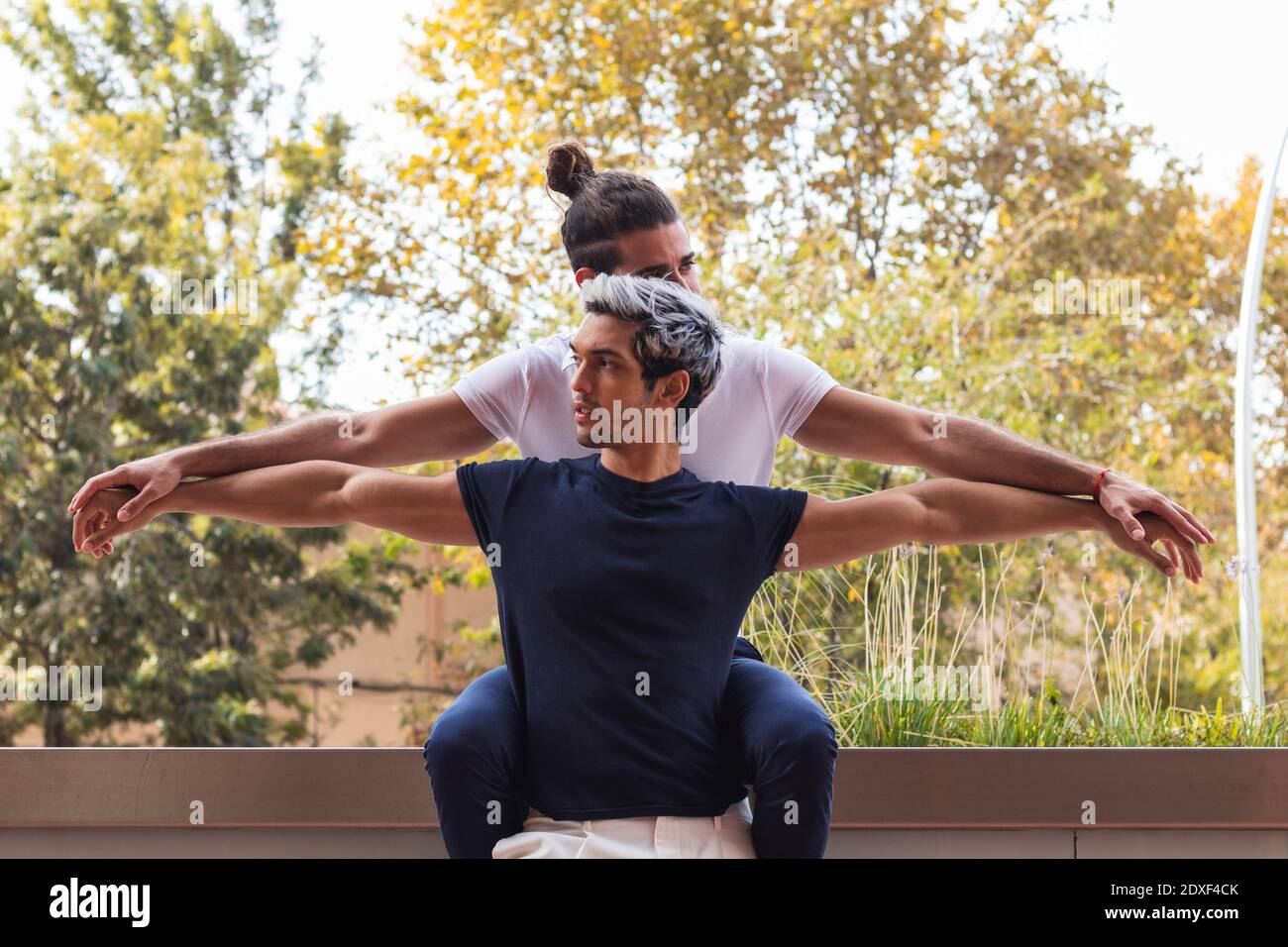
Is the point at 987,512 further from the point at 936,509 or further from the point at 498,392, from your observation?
the point at 498,392

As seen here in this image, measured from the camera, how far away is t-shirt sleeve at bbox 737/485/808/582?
1.81 meters

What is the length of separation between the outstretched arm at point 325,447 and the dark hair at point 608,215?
14.1 inches

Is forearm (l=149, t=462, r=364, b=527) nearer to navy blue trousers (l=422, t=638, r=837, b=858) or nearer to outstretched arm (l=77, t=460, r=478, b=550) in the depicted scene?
outstretched arm (l=77, t=460, r=478, b=550)

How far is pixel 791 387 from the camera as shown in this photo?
85.5 inches

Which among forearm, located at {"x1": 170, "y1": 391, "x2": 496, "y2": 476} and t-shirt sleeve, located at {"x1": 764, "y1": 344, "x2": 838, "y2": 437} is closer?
forearm, located at {"x1": 170, "y1": 391, "x2": 496, "y2": 476}

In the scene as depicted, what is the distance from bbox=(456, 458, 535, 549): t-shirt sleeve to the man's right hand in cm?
40

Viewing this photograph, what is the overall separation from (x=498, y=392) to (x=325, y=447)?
291 mm

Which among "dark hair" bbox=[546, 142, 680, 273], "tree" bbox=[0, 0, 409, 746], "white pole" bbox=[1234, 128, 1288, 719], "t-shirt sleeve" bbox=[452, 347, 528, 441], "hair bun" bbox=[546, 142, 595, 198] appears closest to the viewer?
"t-shirt sleeve" bbox=[452, 347, 528, 441]

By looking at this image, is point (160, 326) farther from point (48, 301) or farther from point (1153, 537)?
point (1153, 537)

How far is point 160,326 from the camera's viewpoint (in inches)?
348

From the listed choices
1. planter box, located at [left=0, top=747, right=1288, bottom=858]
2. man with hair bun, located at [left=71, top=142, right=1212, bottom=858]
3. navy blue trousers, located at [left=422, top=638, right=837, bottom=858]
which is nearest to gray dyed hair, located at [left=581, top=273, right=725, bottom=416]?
man with hair bun, located at [left=71, top=142, right=1212, bottom=858]

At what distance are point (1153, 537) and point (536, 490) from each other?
2.77ft

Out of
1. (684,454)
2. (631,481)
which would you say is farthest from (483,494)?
(684,454)

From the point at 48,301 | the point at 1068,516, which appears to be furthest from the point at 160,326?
the point at 1068,516
